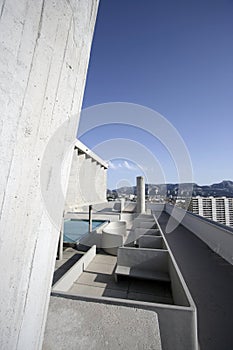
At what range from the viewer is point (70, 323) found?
149 centimetres

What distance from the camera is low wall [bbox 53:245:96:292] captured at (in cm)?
293

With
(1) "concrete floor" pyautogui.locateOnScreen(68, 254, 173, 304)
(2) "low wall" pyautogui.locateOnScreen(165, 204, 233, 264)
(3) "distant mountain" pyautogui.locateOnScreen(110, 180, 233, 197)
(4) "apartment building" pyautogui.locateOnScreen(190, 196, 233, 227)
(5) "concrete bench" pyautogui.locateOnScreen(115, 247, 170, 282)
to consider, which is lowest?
(1) "concrete floor" pyautogui.locateOnScreen(68, 254, 173, 304)

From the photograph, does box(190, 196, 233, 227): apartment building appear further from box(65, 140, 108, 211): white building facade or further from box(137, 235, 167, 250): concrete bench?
box(65, 140, 108, 211): white building facade

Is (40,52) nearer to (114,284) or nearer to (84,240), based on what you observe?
(114,284)

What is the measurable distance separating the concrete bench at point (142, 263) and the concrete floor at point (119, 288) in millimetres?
202

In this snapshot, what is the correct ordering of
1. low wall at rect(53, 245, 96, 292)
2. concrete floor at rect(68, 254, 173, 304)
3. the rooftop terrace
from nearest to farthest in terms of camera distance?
the rooftop terrace → low wall at rect(53, 245, 96, 292) → concrete floor at rect(68, 254, 173, 304)

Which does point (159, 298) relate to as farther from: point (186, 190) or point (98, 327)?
point (186, 190)

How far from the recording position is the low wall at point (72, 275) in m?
2.93

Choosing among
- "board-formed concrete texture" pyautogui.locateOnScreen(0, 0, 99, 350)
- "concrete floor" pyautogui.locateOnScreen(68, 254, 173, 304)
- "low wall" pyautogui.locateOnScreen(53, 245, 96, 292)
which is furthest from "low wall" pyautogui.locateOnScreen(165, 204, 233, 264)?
"board-formed concrete texture" pyautogui.locateOnScreen(0, 0, 99, 350)

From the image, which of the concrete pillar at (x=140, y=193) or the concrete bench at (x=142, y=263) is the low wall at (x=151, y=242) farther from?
the concrete pillar at (x=140, y=193)

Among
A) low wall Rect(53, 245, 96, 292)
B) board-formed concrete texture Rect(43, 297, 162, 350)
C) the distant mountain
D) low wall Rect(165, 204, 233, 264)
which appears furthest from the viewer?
the distant mountain

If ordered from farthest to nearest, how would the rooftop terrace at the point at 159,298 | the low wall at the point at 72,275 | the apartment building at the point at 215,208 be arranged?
the apartment building at the point at 215,208 → the low wall at the point at 72,275 → the rooftop terrace at the point at 159,298

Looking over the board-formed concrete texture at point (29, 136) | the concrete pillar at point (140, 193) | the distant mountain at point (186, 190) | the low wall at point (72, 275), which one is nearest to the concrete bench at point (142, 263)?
the low wall at point (72, 275)

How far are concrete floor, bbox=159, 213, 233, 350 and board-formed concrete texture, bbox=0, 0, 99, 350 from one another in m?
2.09
